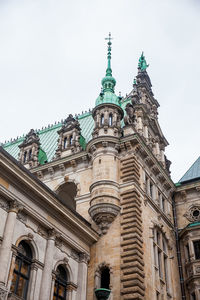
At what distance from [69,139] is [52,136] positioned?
24.2ft

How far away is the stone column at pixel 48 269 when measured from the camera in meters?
23.7

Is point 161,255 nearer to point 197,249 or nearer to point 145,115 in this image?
point 197,249

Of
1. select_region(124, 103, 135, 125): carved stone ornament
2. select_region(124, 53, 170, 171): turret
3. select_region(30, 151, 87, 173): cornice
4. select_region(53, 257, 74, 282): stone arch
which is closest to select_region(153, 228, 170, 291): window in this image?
select_region(53, 257, 74, 282): stone arch

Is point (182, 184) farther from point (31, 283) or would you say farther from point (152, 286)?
point (31, 283)

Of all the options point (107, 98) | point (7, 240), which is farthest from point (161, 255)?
point (7, 240)

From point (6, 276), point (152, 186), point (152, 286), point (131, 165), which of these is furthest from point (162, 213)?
point (6, 276)

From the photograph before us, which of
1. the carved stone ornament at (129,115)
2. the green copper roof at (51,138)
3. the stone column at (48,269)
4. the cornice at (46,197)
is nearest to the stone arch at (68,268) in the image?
the stone column at (48,269)

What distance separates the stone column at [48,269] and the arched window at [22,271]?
3.25ft

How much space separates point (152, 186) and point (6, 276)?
18.6 m

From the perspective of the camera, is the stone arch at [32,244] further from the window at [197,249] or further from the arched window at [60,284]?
the window at [197,249]

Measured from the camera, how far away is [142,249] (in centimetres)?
2917

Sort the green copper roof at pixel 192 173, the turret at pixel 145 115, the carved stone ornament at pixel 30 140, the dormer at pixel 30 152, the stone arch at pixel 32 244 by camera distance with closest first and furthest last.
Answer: the stone arch at pixel 32 244
the turret at pixel 145 115
the dormer at pixel 30 152
the carved stone ornament at pixel 30 140
the green copper roof at pixel 192 173

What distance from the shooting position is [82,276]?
2802cm

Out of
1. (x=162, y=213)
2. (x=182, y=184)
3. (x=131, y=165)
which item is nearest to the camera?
(x=131, y=165)
